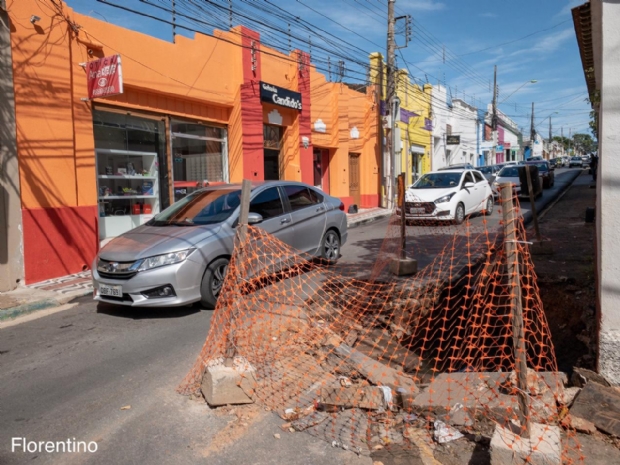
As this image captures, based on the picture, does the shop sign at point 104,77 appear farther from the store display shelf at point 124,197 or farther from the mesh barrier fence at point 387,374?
the mesh barrier fence at point 387,374

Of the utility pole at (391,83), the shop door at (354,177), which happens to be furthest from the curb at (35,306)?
the shop door at (354,177)

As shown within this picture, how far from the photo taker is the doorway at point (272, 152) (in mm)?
16469

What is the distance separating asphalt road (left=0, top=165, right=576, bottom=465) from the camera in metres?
3.42

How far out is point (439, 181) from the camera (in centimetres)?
1636

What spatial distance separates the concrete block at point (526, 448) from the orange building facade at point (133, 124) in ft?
27.6

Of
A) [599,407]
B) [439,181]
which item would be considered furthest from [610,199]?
[439,181]

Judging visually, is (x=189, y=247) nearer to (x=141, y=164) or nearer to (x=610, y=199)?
(x=610, y=199)

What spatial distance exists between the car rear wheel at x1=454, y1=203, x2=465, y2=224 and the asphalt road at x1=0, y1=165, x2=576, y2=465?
10.1m

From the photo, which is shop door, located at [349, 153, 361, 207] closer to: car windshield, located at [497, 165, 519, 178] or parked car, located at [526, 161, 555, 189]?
car windshield, located at [497, 165, 519, 178]

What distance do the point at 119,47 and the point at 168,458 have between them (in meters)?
9.72

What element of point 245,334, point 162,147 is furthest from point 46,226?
point 245,334

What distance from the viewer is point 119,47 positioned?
1067cm

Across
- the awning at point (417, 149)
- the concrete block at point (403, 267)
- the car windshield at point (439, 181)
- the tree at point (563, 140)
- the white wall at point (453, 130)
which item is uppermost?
the tree at point (563, 140)

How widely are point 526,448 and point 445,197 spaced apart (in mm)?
12420
